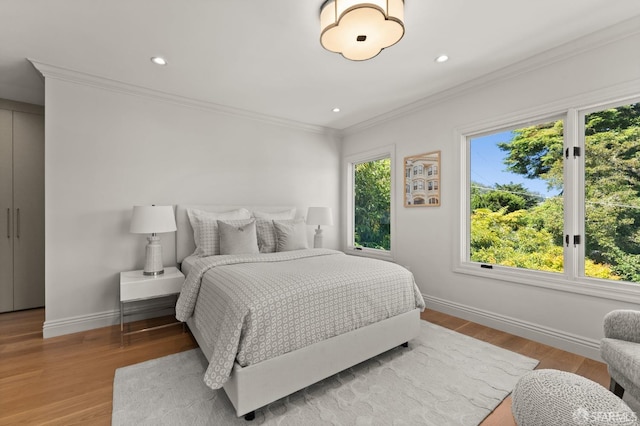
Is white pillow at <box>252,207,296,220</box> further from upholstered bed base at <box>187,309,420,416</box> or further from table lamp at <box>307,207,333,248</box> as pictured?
upholstered bed base at <box>187,309,420,416</box>

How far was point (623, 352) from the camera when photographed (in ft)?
4.72

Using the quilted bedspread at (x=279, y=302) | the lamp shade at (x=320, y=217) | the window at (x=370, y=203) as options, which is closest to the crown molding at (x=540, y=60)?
the window at (x=370, y=203)

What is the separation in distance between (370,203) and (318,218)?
38.8 inches

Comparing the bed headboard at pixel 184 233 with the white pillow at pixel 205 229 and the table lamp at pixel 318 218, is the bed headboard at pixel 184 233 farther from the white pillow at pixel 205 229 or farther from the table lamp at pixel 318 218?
the table lamp at pixel 318 218

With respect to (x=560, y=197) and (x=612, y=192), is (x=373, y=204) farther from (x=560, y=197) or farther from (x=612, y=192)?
(x=612, y=192)

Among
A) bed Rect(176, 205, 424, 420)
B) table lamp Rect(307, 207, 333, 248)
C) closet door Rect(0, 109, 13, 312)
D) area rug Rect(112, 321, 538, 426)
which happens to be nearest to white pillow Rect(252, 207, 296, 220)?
table lamp Rect(307, 207, 333, 248)

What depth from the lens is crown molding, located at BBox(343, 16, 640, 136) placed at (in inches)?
83.7

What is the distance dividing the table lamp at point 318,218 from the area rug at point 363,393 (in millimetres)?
2009

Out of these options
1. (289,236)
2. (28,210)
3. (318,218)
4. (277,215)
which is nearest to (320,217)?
(318,218)

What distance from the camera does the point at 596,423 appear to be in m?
1.01

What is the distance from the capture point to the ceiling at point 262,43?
1.95 meters

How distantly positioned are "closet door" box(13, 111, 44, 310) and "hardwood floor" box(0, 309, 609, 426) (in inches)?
16.6

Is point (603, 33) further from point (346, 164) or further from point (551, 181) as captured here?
point (346, 164)

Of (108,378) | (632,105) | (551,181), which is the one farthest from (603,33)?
(108,378)
